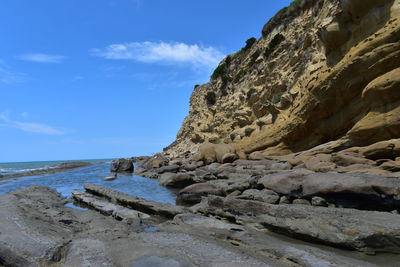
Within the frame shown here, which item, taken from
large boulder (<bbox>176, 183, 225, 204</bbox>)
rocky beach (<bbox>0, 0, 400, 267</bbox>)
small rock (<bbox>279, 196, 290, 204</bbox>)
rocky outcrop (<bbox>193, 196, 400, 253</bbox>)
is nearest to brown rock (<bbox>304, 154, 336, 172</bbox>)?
rocky beach (<bbox>0, 0, 400, 267</bbox>)

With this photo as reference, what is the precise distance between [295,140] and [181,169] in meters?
9.60

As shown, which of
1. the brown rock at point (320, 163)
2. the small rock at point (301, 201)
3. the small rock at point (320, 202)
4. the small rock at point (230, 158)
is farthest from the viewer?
the small rock at point (230, 158)

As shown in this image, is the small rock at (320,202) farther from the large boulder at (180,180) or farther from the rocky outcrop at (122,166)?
the rocky outcrop at (122,166)

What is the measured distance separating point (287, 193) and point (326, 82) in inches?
413

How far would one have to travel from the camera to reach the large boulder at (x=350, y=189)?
8.19 meters

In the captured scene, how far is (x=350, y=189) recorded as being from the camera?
8.62 m

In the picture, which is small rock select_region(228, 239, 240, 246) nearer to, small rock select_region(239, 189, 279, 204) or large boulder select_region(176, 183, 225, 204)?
small rock select_region(239, 189, 279, 204)

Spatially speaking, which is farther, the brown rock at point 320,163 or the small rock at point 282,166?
the small rock at point 282,166

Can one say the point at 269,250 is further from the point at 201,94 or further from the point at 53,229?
the point at 201,94

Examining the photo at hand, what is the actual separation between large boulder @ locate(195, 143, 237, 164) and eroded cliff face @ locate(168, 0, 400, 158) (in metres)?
1.77

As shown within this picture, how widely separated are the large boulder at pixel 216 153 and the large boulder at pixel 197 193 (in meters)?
9.29

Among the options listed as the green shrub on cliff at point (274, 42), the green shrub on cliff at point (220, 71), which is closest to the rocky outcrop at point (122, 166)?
the green shrub on cliff at point (274, 42)

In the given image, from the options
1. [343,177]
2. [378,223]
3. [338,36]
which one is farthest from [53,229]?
[338,36]

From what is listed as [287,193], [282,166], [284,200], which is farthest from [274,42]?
[284,200]
